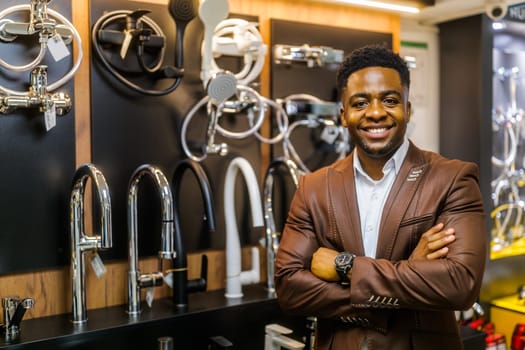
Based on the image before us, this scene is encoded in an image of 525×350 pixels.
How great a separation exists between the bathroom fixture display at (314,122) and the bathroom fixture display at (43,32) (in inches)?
33.2

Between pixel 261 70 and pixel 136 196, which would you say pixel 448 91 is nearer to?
pixel 261 70

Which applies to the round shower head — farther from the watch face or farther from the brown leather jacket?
the watch face

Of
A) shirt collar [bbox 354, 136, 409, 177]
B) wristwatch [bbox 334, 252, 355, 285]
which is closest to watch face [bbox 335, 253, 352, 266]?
wristwatch [bbox 334, 252, 355, 285]

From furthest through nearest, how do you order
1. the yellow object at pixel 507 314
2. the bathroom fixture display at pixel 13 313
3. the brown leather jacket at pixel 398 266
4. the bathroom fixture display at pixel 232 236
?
the yellow object at pixel 507 314, the bathroom fixture display at pixel 232 236, the bathroom fixture display at pixel 13 313, the brown leather jacket at pixel 398 266

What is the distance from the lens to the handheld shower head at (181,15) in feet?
6.18

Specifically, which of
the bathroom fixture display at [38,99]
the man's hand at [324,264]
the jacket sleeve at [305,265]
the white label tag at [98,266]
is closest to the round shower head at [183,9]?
the bathroom fixture display at [38,99]

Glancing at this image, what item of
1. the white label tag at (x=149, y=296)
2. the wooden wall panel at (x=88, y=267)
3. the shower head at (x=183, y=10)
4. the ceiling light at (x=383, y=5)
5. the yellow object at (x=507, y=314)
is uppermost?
the ceiling light at (x=383, y=5)


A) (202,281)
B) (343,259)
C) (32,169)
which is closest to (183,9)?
(32,169)

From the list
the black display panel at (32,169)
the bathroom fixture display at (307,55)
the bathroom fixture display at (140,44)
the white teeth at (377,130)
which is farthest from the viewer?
the bathroom fixture display at (307,55)

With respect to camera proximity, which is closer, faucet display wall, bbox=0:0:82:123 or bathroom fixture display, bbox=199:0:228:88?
faucet display wall, bbox=0:0:82:123

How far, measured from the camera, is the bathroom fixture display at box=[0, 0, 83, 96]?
5.34 feet

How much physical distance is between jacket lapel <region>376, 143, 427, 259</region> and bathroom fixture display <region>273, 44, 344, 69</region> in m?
0.92

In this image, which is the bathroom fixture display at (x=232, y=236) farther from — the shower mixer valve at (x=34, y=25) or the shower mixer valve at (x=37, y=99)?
the shower mixer valve at (x=34, y=25)

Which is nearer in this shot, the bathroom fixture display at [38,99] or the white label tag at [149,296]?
the bathroom fixture display at [38,99]
